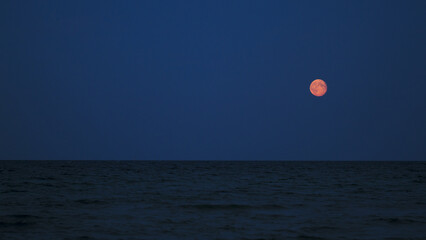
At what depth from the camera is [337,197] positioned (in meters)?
20.8

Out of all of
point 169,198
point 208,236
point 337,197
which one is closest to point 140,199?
point 169,198

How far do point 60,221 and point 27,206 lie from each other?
4.18 meters

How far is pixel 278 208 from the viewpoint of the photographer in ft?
54.5

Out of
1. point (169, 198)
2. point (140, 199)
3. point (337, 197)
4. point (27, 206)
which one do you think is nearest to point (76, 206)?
point (27, 206)

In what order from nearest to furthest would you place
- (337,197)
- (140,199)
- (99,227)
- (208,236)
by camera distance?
(208,236) < (99,227) < (140,199) < (337,197)

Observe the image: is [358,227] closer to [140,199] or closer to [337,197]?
[337,197]

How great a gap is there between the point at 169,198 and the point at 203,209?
3.94m

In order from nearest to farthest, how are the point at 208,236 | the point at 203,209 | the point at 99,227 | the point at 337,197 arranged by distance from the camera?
the point at 208,236, the point at 99,227, the point at 203,209, the point at 337,197

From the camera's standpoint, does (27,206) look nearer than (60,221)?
No

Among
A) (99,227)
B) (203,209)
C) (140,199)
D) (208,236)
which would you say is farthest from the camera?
(140,199)

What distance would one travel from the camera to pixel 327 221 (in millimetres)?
13602

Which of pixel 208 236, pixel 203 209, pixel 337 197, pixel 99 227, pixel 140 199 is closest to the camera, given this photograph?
pixel 208 236

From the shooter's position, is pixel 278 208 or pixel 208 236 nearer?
pixel 208 236

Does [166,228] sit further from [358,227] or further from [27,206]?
[27,206]
